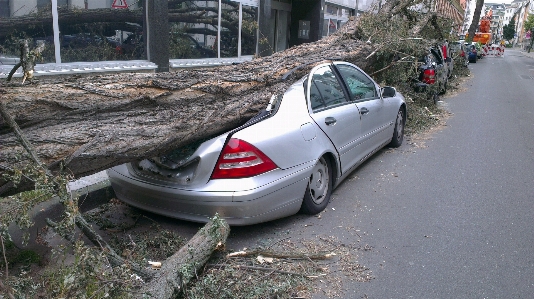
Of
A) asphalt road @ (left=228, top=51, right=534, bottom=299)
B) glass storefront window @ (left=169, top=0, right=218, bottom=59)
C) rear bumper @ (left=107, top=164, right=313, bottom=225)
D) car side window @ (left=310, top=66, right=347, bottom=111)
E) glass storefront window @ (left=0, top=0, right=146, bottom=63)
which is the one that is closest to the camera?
asphalt road @ (left=228, top=51, right=534, bottom=299)

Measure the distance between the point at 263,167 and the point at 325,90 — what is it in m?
1.61

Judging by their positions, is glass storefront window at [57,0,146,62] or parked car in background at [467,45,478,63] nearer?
glass storefront window at [57,0,146,62]

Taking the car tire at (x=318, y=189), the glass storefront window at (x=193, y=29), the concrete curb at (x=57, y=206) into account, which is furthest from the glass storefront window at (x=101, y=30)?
the car tire at (x=318, y=189)

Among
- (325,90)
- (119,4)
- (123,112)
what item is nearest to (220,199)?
(123,112)

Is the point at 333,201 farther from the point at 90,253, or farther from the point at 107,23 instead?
the point at 107,23

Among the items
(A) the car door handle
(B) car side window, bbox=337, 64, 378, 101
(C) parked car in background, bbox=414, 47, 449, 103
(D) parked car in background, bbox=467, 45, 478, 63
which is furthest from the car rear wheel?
(D) parked car in background, bbox=467, 45, 478, 63

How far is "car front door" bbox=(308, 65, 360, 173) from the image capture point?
16.7ft

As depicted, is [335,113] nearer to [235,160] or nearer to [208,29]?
[235,160]

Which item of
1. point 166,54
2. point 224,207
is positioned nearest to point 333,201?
point 224,207

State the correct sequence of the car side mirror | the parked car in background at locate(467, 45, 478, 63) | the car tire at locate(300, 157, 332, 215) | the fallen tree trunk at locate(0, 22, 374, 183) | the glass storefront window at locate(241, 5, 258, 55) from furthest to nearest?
the parked car in background at locate(467, 45, 478, 63)
the glass storefront window at locate(241, 5, 258, 55)
the car side mirror
the car tire at locate(300, 157, 332, 215)
the fallen tree trunk at locate(0, 22, 374, 183)

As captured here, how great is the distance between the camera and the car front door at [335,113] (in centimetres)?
510

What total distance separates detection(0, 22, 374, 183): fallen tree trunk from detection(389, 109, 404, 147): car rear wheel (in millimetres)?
2841

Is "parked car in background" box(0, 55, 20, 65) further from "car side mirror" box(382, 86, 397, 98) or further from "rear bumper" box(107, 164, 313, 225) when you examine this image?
"car side mirror" box(382, 86, 397, 98)

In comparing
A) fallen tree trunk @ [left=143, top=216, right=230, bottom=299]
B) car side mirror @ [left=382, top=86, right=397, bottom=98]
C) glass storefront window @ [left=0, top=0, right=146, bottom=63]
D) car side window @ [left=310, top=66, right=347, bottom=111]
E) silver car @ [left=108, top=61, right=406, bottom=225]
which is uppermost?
glass storefront window @ [left=0, top=0, right=146, bottom=63]
